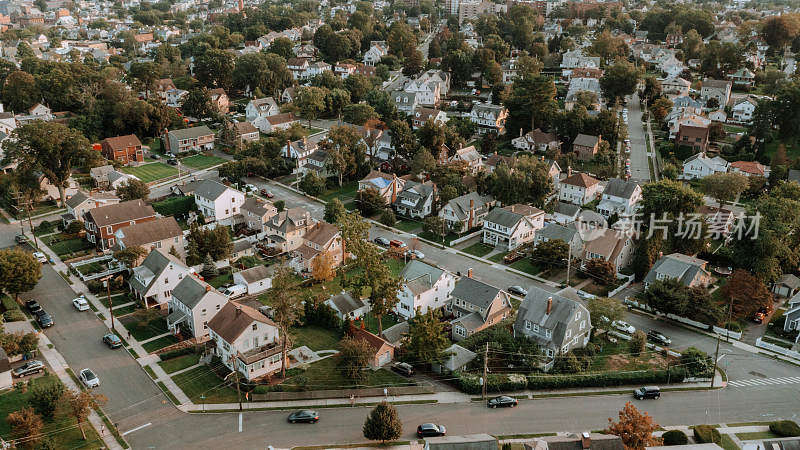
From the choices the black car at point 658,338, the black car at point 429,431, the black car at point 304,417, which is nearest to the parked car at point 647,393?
the black car at point 658,338

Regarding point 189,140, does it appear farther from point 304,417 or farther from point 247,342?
point 304,417

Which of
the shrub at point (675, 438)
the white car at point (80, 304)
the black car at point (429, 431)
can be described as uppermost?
the shrub at point (675, 438)

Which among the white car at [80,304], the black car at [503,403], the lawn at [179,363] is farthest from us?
the white car at [80,304]

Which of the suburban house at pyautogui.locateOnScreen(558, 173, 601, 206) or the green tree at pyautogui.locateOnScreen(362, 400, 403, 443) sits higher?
the green tree at pyautogui.locateOnScreen(362, 400, 403, 443)

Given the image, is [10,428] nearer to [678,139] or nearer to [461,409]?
[461,409]

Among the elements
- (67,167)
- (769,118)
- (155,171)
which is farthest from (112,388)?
(769,118)

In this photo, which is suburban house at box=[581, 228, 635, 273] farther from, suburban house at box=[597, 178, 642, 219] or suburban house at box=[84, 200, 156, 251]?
suburban house at box=[84, 200, 156, 251]

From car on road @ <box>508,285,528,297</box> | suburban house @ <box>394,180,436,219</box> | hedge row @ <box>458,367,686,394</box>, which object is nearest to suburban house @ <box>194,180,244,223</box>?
suburban house @ <box>394,180,436,219</box>

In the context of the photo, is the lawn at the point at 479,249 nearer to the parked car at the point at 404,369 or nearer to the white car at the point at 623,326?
the white car at the point at 623,326
